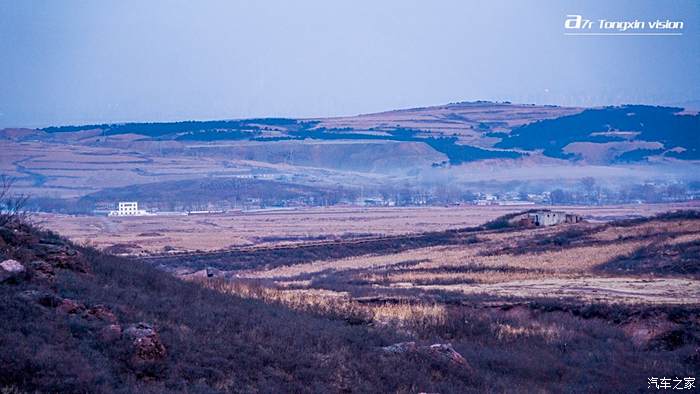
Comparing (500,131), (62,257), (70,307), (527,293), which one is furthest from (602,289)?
(500,131)

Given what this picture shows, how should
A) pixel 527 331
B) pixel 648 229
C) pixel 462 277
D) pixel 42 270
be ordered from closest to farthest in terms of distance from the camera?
pixel 42 270, pixel 527 331, pixel 462 277, pixel 648 229

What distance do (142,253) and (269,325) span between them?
33.2 metres

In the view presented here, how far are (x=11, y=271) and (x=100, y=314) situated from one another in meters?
1.74

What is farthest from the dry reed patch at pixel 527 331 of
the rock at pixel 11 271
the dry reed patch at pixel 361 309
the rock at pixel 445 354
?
the rock at pixel 11 271

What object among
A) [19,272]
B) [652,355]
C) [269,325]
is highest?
[19,272]

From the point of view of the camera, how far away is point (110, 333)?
1117cm

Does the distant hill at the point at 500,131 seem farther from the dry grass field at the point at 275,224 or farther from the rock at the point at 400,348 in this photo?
the rock at the point at 400,348

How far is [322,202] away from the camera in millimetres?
108688

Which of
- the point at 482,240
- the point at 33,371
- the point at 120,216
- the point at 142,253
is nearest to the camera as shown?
the point at 33,371

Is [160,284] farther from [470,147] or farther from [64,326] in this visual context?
[470,147]

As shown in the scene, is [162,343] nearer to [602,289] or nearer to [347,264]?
[602,289]

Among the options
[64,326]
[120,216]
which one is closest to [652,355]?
[64,326]

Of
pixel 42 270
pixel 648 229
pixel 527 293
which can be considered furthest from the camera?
pixel 648 229

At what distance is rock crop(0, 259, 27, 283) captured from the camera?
12602mm
